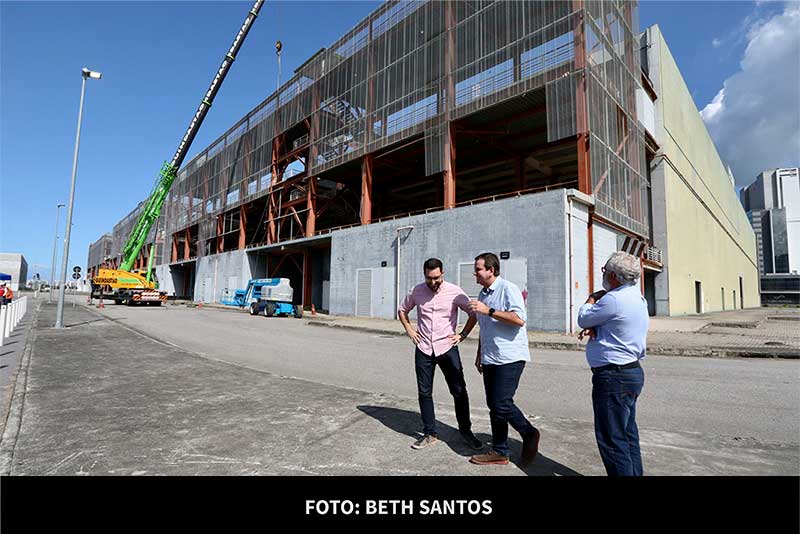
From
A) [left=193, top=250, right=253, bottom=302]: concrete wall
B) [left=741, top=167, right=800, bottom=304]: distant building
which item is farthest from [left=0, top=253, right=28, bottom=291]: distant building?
[left=741, top=167, right=800, bottom=304]: distant building

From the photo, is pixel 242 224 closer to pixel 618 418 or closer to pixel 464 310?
pixel 464 310

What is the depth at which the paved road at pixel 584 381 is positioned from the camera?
480cm

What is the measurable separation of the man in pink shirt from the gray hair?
130cm

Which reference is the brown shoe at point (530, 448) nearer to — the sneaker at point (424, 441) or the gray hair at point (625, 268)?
the sneaker at point (424, 441)

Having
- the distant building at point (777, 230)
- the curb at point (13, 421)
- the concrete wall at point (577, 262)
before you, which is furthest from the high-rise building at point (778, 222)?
the curb at point (13, 421)

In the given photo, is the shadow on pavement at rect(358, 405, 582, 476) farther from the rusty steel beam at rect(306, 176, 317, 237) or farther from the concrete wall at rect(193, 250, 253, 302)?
the concrete wall at rect(193, 250, 253, 302)

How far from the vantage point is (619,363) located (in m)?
2.66

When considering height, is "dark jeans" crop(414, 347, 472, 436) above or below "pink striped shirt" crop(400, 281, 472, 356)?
below

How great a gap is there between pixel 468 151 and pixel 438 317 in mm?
25703

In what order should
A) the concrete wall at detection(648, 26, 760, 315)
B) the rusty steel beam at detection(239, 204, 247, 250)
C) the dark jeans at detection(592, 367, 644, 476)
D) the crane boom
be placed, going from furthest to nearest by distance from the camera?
1. the rusty steel beam at detection(239, 204, 247, 250)
2. the crane boom
3. the concrete wall at detection(648, 26, 760, 315)
4. the dark jeans at detection(592, 367, 644, 476)

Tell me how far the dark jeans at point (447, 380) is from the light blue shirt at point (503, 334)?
14.4 inches

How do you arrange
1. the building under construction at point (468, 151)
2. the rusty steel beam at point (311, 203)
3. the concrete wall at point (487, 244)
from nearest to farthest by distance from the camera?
the concrete wall at point (487, 244) → the building under construction at point (468, 151) → the rusty steel beam at point (311, 203)

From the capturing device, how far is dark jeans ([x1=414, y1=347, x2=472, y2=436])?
3709mm
